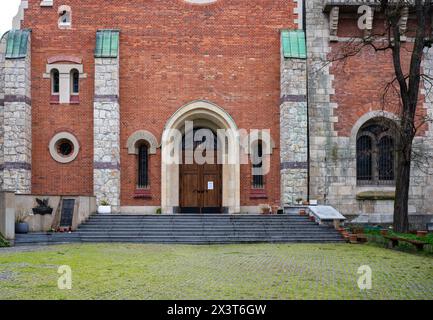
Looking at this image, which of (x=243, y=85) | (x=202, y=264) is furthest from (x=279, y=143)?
(x=202, y=264)

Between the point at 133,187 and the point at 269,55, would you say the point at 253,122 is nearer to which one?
the point at 269,55

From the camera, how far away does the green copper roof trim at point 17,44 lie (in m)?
23.6

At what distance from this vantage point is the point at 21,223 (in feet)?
63.7

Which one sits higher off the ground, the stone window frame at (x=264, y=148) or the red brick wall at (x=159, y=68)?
the red brick wall at (x=159, y=68)

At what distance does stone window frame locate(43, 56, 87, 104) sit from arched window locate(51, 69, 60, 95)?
0.14 metres

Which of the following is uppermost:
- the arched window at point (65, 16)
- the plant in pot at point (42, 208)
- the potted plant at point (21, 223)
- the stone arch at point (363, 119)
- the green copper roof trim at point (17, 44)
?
the arched window at point (65, 16)

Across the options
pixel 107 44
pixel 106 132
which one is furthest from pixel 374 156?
pixel 107 44

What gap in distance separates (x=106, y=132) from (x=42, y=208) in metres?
4.51

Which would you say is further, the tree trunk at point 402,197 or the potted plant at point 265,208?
the potted plant at point 265,208

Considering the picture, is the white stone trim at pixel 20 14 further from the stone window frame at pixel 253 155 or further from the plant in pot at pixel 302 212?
the plant in pot at pixel 302 212

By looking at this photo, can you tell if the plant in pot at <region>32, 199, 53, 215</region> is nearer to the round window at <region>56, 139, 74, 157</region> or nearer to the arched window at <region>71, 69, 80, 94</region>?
the round window at <region>56, 139, 74, 157</region>

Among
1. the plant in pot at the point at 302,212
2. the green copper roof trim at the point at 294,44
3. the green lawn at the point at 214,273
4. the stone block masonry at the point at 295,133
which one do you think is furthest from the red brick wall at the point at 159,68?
the green lawn at the point at 214,273

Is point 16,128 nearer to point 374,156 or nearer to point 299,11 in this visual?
point 299,11

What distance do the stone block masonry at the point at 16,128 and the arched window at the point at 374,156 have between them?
13.7 metres
